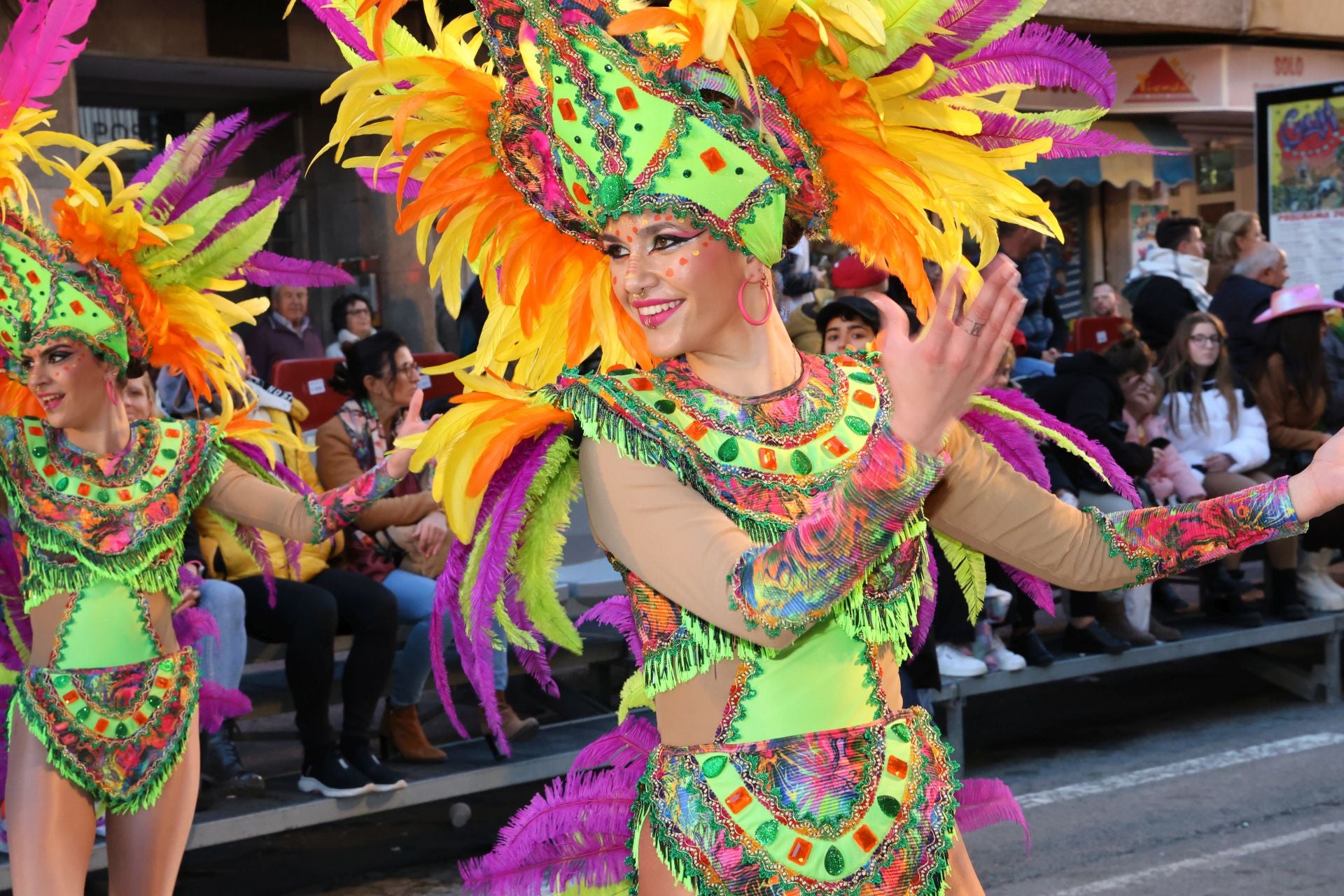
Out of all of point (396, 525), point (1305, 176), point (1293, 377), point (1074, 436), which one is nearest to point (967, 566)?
point (1074, 436)

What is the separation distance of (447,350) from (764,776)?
7.26 meters

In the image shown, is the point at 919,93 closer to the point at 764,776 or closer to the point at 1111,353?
the point at 764,776

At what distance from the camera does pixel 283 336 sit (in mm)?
7645

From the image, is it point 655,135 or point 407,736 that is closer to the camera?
point 655,135

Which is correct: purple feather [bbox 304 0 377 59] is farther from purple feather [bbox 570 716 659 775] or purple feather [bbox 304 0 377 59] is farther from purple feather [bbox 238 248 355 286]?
purple feather [bbox 238 248 355 286]

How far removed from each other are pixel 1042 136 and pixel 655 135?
0.61 m

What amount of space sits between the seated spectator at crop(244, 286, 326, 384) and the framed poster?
19.3 feet

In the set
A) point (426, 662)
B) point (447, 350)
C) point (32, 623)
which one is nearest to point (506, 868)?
point (32, 623)

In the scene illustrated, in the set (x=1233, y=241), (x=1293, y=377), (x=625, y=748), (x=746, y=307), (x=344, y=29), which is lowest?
(x=625, y=748)

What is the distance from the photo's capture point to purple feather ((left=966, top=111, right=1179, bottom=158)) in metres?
2.41

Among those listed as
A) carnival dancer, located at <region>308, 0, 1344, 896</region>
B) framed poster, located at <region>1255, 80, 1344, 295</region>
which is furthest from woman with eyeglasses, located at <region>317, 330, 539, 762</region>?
framed poster, located at <region>1255, 80, 1344, 295</region>

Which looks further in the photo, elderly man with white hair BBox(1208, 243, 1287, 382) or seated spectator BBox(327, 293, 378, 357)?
elderly man with white hair BBox(1208, 243, 1287, 382)

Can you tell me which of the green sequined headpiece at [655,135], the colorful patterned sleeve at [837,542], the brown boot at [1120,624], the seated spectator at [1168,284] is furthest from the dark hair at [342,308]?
the colorful patterned sleeve at [837,542]

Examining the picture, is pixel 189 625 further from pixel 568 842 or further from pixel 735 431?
pixel 735 431
